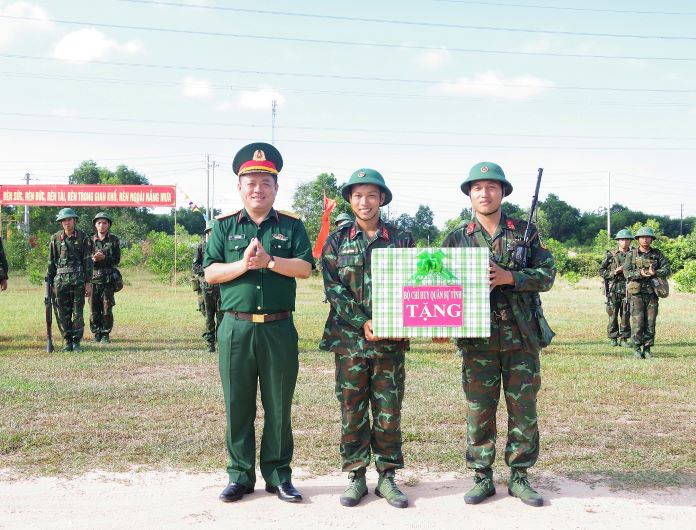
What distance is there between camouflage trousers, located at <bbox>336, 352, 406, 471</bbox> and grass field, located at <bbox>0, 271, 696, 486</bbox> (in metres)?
0.65

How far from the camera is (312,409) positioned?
21.4 feet

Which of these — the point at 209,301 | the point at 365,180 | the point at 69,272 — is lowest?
the point at 209,301

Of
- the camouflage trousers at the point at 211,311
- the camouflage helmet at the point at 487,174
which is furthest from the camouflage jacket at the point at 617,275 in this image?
the camouflage helmet at the point at 487,174

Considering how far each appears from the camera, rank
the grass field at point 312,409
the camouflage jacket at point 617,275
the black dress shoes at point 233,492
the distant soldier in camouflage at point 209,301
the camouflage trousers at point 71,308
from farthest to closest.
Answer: the camouflage jacket at point 617,275
the camouflage trousers at point 71,308
the distant soldier in camouflage at point 209,301
the grass field at point 312,409
the black dress shoes at point 233,492

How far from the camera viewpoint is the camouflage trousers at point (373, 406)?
410 centimetres

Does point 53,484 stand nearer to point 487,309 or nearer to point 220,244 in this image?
point 220,244

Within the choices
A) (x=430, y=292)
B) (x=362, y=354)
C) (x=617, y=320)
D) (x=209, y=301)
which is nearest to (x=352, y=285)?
(x=362, y=354)

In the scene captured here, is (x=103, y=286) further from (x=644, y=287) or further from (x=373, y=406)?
(x=644, y=287)

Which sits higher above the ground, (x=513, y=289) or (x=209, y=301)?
(x=513, y=289)

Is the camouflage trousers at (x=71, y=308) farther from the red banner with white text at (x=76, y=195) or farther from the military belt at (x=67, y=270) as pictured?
the red banner with white text at (x=76, y=195)

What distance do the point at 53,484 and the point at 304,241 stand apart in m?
2.20

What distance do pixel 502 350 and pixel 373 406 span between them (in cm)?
84

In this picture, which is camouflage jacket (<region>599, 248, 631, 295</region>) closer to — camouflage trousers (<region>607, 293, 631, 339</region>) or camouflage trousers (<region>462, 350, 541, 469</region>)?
camouflage trousers (<region>607, 293, 631, 339</region>)

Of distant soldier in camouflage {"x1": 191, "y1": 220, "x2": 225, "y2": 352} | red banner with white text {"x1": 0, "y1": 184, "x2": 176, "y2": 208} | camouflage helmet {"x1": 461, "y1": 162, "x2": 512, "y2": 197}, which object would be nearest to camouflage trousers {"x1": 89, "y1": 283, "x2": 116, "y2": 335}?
distant soldier in camouflage {"x1": 191, "y1": 220, "x2": 225, "y2": 352}
